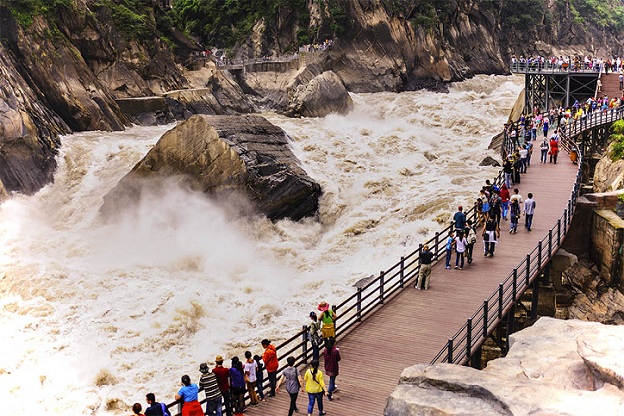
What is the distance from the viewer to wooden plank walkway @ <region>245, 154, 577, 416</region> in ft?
41.3

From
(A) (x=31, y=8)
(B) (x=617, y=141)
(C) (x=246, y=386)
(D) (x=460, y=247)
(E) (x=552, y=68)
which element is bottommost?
(C) (x=246, y=386)

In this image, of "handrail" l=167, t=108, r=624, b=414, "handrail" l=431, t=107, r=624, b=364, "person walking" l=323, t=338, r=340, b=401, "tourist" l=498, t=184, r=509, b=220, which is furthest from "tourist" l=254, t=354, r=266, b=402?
"tourist" l=498, t=184, r=509, b=220

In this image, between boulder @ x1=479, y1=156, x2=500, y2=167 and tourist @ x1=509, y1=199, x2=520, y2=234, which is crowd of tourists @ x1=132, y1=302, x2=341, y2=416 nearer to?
tourist @ x1=509, y1=199, x2=520, y2=234

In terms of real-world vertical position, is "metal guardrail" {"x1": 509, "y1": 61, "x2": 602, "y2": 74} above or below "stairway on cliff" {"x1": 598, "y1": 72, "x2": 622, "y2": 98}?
above

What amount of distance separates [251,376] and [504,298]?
7097 mm

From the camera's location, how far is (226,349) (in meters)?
19.5

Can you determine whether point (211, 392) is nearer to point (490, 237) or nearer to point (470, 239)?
point (470, 239)

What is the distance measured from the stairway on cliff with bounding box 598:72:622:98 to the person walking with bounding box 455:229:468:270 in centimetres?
2738

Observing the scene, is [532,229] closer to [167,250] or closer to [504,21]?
[167,250]

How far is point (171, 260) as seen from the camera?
25.2 m

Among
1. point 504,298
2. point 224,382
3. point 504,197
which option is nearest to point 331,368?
point 224,382

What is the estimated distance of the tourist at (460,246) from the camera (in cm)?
1880

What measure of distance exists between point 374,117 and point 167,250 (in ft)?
86.3

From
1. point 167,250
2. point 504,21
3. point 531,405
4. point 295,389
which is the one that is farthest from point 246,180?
point 504,21
